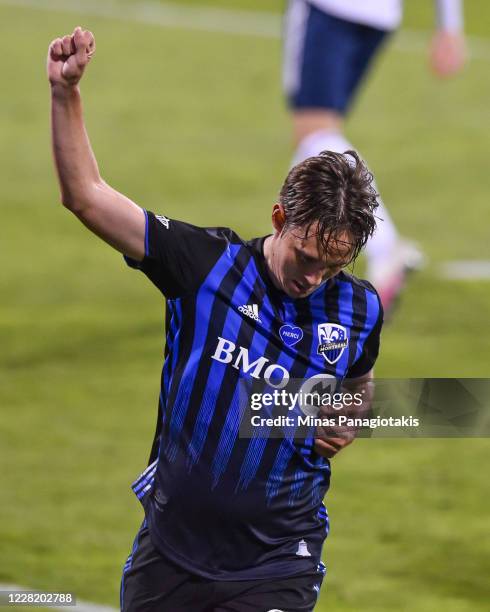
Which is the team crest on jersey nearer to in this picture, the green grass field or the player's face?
the player's face

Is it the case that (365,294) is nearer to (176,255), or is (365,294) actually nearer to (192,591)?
(176,255)

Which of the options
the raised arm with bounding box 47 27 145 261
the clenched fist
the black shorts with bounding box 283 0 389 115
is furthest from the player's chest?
the black shorts with bounding box 283 0 389 115

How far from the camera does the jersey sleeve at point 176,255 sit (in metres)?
3.70

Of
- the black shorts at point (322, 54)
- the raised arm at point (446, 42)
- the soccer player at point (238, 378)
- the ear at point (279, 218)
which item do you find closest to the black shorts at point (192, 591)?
the soccer player at point (238, 378)

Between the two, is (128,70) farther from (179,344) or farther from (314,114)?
(179,344)

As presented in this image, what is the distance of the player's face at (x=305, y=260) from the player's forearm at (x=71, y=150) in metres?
0.49

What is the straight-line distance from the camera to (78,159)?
3525mm

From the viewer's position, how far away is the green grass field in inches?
250

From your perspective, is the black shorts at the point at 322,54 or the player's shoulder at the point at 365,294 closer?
the player's shoulder at the point at 365,294

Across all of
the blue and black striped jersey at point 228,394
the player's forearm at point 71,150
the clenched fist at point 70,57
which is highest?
the clenched fist at point 70,57

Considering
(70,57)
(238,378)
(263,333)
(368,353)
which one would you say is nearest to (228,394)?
(238,378)

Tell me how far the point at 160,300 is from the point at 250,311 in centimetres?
606

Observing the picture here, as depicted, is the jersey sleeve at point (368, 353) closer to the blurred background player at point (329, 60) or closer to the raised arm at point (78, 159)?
the raised arm at point (78, 159)

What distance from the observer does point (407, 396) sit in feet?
13.4
